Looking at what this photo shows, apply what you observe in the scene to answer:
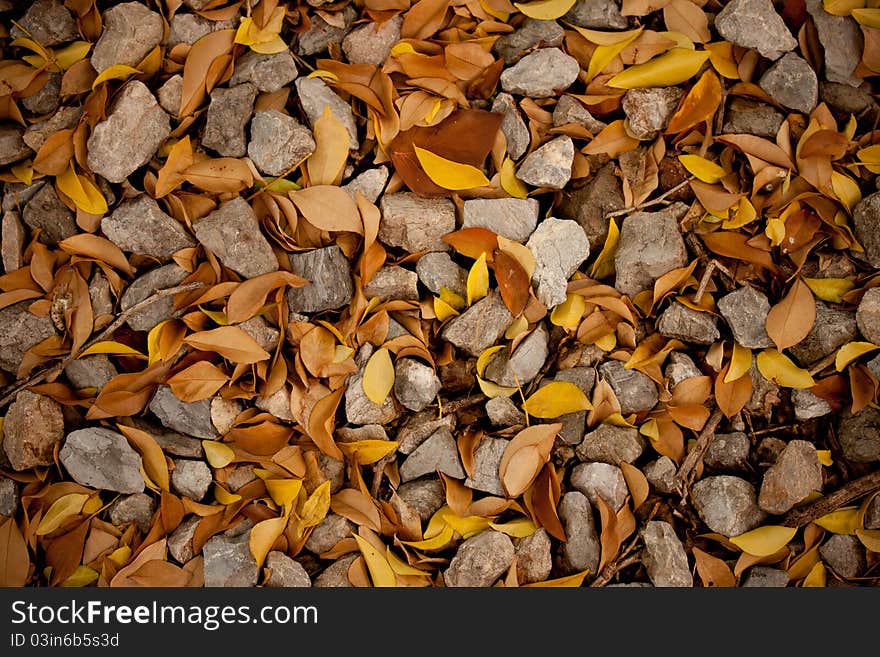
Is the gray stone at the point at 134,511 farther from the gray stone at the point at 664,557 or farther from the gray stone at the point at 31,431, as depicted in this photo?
the gray stone at the point at 664,557

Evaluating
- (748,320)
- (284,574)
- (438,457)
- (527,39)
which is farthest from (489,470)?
(527,39)

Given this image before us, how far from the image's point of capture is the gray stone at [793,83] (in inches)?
50.6

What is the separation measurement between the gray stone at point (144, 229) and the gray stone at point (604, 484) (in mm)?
633

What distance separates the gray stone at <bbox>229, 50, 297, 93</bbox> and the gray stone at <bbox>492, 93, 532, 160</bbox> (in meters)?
0.30

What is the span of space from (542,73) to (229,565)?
31.4 inches

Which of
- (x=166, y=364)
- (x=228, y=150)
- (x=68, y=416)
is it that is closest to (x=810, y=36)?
(x=228, y=150)

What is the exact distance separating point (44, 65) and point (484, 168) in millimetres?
635

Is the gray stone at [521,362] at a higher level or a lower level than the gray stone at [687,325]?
lower

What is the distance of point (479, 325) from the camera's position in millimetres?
1242

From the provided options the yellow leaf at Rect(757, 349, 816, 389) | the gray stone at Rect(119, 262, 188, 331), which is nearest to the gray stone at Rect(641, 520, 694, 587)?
the yellow leaf at Rect(757, 349, 816, 389)

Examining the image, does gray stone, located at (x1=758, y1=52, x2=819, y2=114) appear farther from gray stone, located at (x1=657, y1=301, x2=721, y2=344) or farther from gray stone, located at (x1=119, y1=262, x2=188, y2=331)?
gray stone, located at (x1=119, y1=262, x2=188, y2=331)

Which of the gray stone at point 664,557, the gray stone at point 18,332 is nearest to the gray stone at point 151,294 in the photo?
the gray stone at point 18,332

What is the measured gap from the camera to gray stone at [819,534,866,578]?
4.04 ft

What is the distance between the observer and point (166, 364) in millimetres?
1240
